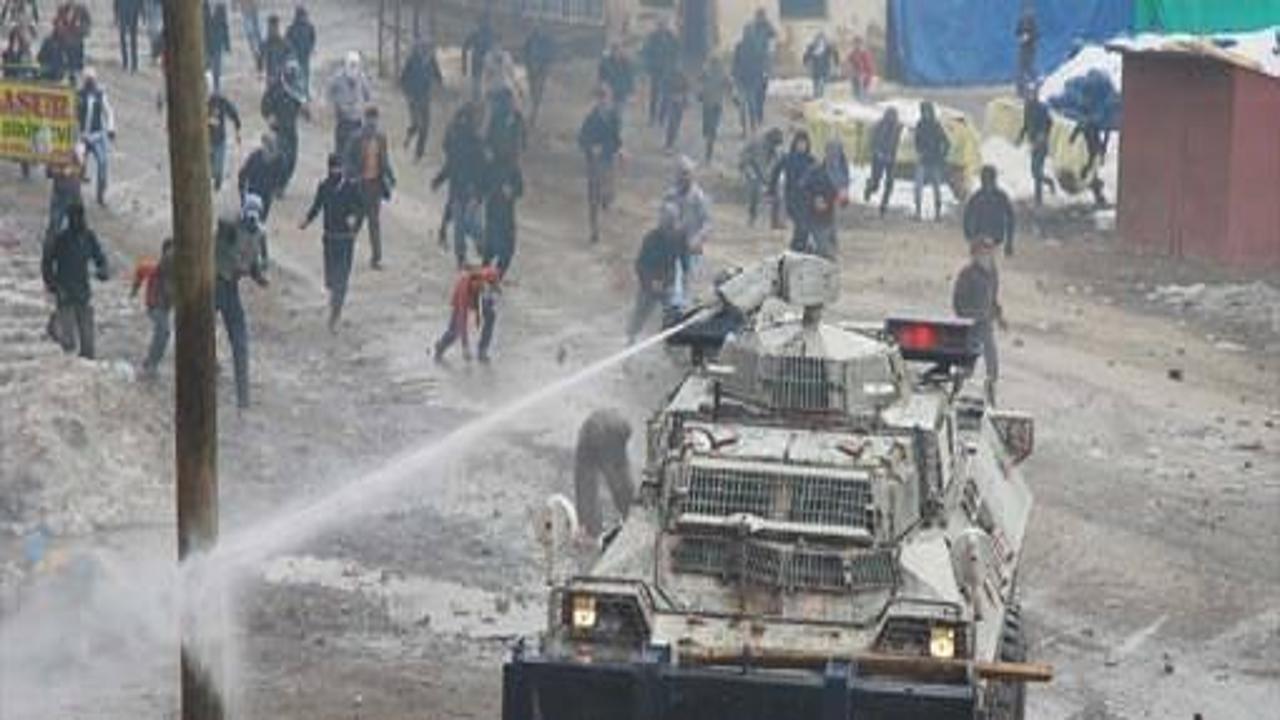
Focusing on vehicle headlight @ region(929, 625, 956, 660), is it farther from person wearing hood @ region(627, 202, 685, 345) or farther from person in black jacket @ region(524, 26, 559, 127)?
person in black jacket @ region(524, 26, 559, 127)

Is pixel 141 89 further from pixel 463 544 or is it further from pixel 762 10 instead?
pixel 463 544

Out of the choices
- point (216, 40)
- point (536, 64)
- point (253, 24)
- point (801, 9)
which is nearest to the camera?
point (216, 40)

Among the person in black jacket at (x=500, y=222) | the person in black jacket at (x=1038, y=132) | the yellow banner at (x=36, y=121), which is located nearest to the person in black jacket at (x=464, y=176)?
the person in black jacket at (x=500, y=222)

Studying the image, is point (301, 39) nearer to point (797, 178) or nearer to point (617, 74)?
point (617, 74)

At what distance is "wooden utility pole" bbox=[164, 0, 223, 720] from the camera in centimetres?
1251

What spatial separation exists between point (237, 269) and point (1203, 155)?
49.8ft

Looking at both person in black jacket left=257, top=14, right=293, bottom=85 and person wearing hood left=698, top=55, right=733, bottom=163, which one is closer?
person in black jacket left=257, top=14, right=293, bottom=85

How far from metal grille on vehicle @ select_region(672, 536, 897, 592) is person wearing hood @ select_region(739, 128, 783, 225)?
65.2 ft

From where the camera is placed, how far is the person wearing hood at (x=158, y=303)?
2323cm

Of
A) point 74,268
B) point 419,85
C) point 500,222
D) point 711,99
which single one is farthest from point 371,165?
point 711,99

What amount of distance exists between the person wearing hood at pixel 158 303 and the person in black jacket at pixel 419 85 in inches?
455

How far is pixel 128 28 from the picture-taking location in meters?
38.6

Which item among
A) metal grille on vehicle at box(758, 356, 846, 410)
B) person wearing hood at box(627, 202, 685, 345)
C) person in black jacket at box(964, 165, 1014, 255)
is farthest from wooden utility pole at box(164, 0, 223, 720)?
person in black jacket at box(964, 165, 1014, 255)

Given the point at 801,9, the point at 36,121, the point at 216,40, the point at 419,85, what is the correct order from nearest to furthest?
the point at 36,121, the point at 419,85, the point at 216,40, the point at 801,9
